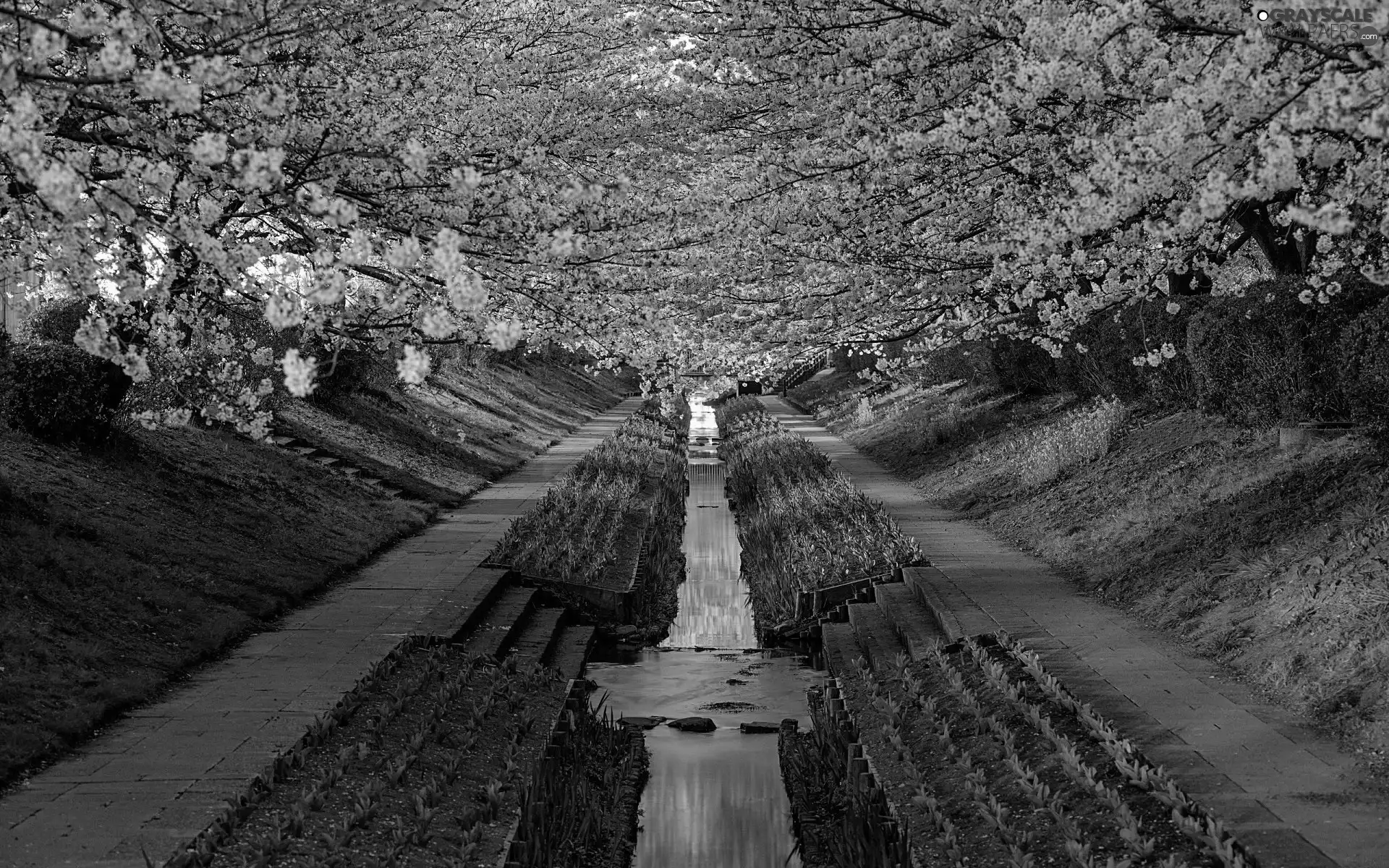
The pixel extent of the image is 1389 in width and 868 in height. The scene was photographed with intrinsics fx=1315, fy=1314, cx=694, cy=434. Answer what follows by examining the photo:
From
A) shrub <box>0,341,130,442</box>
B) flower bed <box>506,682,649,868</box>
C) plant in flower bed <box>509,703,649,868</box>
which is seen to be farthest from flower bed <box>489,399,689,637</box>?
shrub <box>0,341,130,442</box>

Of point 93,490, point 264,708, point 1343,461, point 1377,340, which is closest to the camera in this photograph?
point 264,708

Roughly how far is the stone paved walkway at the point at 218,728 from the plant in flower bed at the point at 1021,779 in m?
3.75

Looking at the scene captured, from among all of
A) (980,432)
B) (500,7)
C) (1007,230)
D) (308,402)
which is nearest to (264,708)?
(1007,230)

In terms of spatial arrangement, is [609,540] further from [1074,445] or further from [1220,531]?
[1220,531]

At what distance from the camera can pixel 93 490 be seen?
515 inches

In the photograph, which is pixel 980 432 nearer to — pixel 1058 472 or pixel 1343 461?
pixel 1058 472

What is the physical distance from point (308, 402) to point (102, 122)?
49.6ft

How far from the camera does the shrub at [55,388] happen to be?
13672 millimetres

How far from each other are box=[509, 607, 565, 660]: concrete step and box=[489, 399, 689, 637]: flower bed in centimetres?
62

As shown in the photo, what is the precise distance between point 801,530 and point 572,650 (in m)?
5.68

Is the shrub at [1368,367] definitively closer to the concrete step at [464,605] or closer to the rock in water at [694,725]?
the rock in water at [694,725]

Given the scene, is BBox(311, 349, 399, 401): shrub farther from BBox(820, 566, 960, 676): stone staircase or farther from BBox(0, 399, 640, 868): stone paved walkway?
BBox(820, 566, 960, 676): stone staircase

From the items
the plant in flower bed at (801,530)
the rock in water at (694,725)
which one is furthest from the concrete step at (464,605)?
the plant in flower bed at (801,530)

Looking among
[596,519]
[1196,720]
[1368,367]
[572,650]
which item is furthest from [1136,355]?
[1196,720]
